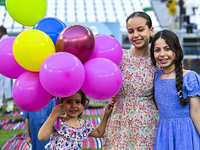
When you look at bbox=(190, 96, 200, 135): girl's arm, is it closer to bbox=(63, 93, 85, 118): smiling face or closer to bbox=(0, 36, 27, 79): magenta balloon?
bbox=(63, 93, 85, 118): smiling face

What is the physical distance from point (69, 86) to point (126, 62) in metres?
0.64

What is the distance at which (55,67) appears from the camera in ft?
3.66

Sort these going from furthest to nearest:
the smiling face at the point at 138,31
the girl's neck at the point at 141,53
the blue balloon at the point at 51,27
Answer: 1. the girl's neck at the point at 141,53
2. the smiling face at the point at 138,31
3. the blue balloon at the point at 51,27

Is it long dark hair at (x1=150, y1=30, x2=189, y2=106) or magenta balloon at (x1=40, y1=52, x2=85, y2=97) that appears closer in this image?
magenta balloon at (x1=40, y1=52, x2=85, y2=97)

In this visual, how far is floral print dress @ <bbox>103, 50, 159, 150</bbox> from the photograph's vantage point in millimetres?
1560

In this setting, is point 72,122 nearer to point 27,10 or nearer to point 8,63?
point 8,63

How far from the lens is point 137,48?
1686mm

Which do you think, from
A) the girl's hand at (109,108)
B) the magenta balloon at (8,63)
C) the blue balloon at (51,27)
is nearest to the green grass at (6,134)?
the girl's hand at (109,108)

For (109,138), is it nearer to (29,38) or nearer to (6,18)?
(29,38)

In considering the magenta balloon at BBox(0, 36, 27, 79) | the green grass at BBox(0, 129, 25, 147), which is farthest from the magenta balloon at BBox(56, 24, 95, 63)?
the green grass at BBox(0, 129, 25, 147)

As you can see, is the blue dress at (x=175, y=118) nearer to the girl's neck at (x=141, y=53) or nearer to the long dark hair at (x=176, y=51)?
the long dark hair at (x=176, y=51)

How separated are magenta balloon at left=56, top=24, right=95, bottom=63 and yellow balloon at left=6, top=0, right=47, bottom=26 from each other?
393 millimetres

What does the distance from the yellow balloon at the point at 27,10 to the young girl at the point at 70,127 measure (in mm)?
542

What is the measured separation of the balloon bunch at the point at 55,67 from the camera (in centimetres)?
113
